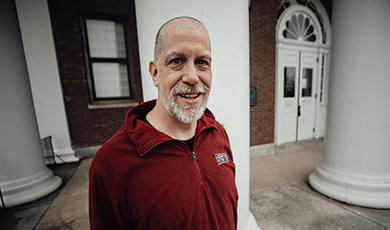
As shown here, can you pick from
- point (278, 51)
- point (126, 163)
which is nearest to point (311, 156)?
point (278, 51)

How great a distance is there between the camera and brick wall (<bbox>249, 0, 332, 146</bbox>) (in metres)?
4.95

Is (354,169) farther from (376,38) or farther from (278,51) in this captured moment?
(278,51)

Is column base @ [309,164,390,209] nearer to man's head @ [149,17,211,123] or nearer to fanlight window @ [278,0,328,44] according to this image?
man's head @ [149,17,211,123]

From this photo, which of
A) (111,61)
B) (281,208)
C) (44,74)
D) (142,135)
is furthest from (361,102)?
(44,74)

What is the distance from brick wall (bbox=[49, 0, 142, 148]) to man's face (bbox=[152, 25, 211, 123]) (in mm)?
4939

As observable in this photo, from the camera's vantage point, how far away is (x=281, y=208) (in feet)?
9.63

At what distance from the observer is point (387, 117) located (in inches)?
111

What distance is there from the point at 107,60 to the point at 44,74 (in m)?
1.62

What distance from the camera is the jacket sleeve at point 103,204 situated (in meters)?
0.96

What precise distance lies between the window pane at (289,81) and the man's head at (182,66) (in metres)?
5.33

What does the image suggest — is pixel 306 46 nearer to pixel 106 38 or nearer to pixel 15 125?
pixel 106 38

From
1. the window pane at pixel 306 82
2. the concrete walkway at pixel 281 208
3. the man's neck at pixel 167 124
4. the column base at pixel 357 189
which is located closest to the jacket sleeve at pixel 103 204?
the man's neck at pixel 167 124

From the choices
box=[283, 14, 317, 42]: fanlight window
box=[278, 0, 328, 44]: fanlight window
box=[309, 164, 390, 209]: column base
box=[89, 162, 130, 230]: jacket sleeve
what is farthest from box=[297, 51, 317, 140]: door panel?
box=[89, 162, 130, 230]: jacket sleeve

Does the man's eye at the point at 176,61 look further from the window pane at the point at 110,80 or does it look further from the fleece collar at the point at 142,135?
the window pane at the point at 110,80
